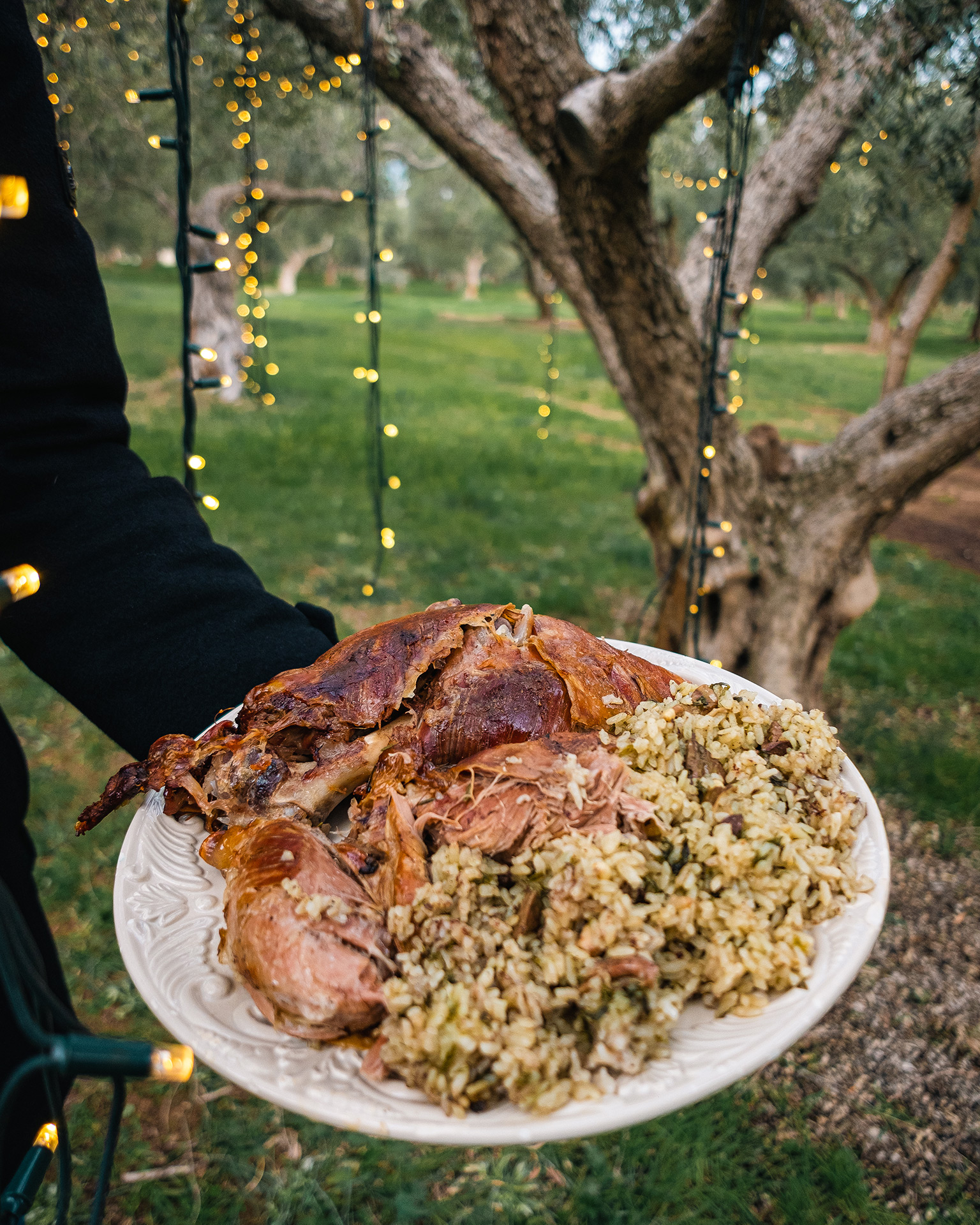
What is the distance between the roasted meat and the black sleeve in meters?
0.17

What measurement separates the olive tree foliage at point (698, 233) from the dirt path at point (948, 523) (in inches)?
220

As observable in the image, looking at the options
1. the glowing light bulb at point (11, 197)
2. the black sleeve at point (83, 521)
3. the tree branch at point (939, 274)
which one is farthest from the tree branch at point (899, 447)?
the glowing light bulb at point (11, 197)

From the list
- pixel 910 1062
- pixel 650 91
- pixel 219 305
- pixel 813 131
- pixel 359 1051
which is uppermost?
pixel 813 131

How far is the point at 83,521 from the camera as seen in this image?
74.5 inches

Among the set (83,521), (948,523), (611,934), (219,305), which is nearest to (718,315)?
(83,521)

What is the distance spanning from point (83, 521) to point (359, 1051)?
4.31 feet

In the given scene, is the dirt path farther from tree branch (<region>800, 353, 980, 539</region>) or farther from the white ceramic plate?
the white ceramic plate

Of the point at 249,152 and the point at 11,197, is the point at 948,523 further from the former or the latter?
the point at 11,197

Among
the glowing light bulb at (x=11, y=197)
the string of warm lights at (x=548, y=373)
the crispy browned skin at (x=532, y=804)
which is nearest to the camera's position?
the glowing light bulb at (x=11, y=197)

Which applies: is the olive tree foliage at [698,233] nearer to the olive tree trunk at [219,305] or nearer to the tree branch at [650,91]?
the tree branch at [650,91]

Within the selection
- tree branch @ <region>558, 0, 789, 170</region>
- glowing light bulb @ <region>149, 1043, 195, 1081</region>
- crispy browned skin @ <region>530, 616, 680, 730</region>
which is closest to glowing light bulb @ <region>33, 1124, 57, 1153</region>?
glowing light bulb @ <region>149, 1043, 195, 1081</region>

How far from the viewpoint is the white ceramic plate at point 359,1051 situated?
44.2 inches

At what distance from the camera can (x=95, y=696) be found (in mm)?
1896

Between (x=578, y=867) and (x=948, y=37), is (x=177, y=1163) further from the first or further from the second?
(x=948, y=37)
